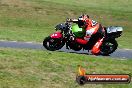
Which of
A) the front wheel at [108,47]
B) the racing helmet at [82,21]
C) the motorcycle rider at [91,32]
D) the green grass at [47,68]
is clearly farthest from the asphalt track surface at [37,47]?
the green grass at [47,68]

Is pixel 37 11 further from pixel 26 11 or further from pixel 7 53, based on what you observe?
pixel 7 53

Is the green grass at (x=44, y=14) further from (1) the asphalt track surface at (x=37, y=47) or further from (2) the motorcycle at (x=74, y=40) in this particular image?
(2) the motorcycle at (x=74, y=40)

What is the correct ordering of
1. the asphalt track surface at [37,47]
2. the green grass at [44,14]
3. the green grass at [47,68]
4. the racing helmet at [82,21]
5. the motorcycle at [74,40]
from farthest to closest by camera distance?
the green grass at [44,14], the asphalt track surface at [37,47], the motorcycle at [74,40], the racing helmet at [82,21], the green grass at [47,68]

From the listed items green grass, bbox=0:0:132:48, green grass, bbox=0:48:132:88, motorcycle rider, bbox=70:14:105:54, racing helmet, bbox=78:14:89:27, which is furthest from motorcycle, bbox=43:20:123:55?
green grass, bbox=0:0:132:48

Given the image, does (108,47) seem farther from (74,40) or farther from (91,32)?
(74,40)

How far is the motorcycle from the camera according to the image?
18469mm

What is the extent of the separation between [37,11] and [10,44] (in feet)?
68.0

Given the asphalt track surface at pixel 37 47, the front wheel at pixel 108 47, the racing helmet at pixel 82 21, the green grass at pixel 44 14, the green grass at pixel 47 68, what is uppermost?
the racing helmet at pixel 82 21

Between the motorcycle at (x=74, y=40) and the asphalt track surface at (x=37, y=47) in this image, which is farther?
the asphalt track surface at (x=37, y=47)

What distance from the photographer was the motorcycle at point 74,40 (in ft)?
60.6

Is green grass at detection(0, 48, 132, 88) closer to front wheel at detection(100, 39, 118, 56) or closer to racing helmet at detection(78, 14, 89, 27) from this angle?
front wheel at detection(100, 39, 118, 56)

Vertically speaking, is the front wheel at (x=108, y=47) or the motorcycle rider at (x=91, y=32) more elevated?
the motorcycle rider at (x=91, y=32)

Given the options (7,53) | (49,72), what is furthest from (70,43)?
(49,72)

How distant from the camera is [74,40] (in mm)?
18625
